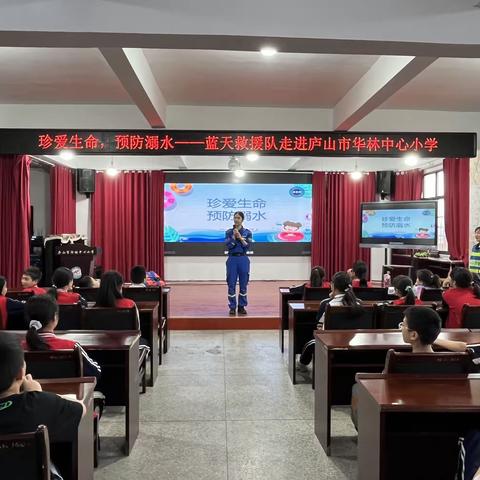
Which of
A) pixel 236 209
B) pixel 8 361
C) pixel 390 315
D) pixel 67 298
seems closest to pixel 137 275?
pixel 67 298

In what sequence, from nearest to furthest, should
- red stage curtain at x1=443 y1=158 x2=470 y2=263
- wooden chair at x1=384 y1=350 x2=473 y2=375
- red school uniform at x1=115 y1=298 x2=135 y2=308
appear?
wooden chair at x1=384 y1=350 x2=473 y2=375, red school uniform at x1=115 y1=298 x2=135 y2=308, red stage curtain at x1=443 y1=158 x2=470 y2=263

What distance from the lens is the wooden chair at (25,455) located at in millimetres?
1271

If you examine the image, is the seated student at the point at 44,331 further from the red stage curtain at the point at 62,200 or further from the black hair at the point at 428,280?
the red stage curtain at the point at 62,200

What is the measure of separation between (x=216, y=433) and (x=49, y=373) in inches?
49.9

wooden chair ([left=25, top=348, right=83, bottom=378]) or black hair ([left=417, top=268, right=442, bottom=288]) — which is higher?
black hair ([left=417, top=268, right=442, bottom=288])

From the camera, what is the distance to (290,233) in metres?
10.0

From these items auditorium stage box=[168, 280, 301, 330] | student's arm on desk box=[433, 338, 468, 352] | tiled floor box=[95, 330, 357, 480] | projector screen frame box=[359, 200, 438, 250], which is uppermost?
projector screen frame box=[359, 200, 438, 250]

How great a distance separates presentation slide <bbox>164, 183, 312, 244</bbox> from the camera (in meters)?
9.76

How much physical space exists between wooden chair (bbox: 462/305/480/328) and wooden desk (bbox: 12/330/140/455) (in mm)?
2254

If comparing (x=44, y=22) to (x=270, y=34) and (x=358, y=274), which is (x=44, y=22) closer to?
(x=270, y=34)

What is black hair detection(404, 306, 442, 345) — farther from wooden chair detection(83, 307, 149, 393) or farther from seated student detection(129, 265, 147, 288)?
seated student detection(129, 265, 147, 288)

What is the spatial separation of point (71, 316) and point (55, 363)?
1.28 meters

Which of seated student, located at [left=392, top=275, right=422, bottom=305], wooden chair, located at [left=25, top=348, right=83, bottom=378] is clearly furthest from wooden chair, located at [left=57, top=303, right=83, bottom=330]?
seated student, located at [left=392, top=275, right=422, bottom=305]

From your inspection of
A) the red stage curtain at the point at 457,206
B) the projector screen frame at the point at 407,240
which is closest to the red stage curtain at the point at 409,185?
the projector screen frame at the point at 407,240
